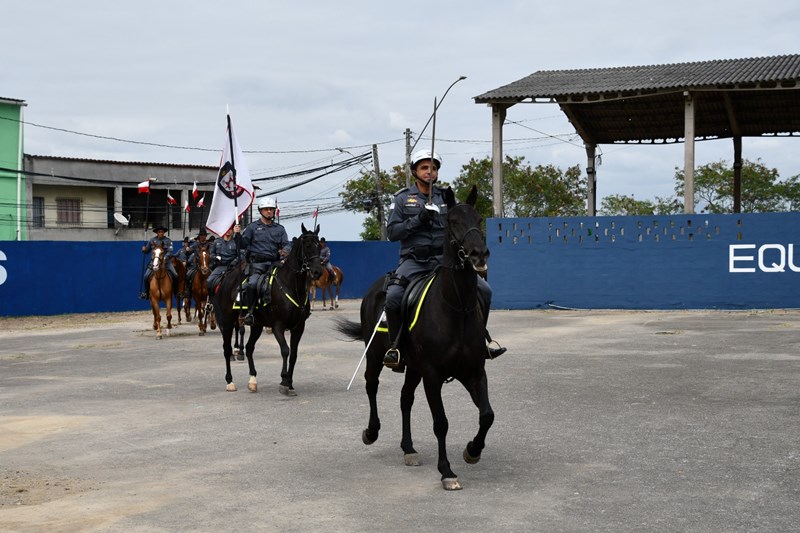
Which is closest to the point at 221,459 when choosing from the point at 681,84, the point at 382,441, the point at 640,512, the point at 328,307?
the point at 382,441

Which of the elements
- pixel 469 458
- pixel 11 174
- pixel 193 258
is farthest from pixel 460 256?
pixel 11 174

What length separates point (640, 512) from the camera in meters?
6.19

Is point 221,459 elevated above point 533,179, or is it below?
below

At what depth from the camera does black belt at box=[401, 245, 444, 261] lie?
8320 millimetres

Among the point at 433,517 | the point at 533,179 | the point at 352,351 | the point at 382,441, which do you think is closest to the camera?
the point at 433,517

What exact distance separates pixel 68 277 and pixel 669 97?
2030 centimetres

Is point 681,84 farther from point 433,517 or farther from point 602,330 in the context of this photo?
point 433,517

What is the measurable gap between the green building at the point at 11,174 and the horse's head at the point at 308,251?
4135 centimetres

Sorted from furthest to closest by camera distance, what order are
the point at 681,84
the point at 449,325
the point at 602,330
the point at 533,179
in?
the point at 533,179 → the point at 681,84 → the point at 602,330 → the point at 449,325

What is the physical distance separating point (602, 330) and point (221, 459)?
14609 millimetres

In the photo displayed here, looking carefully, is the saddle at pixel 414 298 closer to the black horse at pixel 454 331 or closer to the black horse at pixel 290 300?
the black horse at pixel 454 331

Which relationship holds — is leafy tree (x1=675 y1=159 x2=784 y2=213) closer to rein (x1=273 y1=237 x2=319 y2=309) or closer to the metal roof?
the metal roof

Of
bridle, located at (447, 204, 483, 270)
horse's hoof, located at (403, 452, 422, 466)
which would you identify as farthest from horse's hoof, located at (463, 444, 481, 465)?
bridle, located at (447, 204, 483, 270)

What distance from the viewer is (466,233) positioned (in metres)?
7.07
